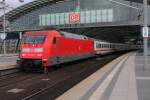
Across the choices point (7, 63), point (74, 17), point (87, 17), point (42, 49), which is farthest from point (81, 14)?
point (42, 49)

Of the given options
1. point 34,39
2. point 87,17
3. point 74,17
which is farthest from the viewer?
point 87,17

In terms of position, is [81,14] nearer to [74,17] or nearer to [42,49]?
[74,17]

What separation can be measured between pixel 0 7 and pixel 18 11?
41.1m

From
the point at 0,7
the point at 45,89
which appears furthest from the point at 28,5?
the point at 45,89

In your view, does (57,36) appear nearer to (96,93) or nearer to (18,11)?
(96,93)

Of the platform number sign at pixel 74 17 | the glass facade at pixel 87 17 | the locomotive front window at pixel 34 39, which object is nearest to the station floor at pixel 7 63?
the locomotive front window at pixel 34 39

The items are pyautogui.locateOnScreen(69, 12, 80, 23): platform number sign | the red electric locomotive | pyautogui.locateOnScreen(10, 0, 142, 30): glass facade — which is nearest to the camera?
the red electric locomotive

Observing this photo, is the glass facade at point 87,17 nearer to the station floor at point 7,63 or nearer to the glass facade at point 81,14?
the glass facade at point 81,14

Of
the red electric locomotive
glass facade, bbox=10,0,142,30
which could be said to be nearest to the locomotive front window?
the red electric locomotive

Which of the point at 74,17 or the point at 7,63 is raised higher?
the point at 74,17

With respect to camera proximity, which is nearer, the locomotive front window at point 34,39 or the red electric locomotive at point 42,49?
the red electric locomotive at point 42,49

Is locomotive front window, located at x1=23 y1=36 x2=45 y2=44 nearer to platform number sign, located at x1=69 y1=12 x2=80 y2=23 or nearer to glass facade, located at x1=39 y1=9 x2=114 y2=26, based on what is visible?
platform number sign, located at x1=69 y1=12 x2=80 y2=23

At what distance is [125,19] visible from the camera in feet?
305

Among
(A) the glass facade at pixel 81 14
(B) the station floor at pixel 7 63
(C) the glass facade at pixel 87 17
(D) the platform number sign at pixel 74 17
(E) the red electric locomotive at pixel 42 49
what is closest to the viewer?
(E) the red electric locomotive at pixel 42 49
